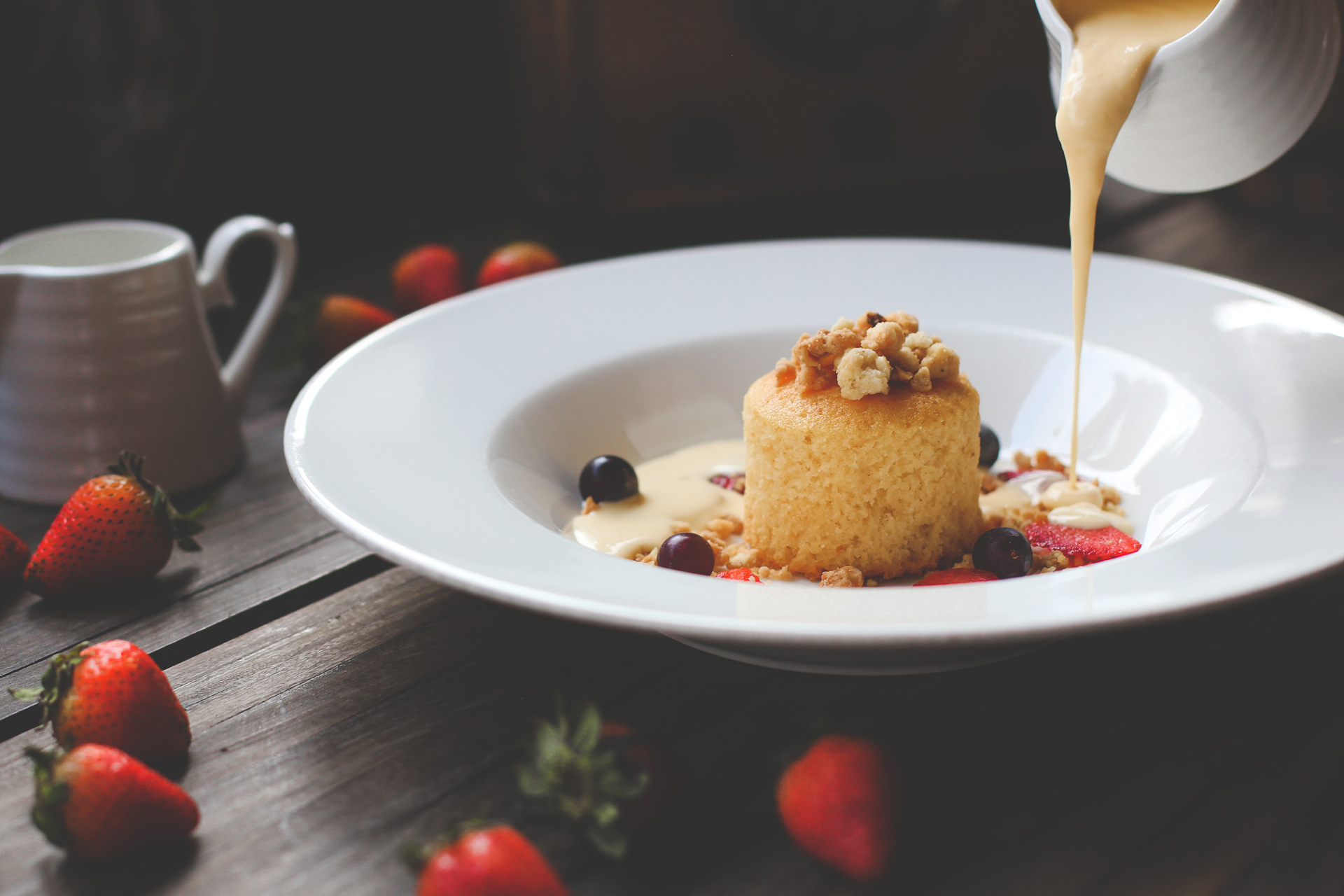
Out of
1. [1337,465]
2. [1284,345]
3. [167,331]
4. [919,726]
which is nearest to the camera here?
[919,726]

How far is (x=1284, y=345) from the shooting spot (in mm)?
1321

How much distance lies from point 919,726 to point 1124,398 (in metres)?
0.66

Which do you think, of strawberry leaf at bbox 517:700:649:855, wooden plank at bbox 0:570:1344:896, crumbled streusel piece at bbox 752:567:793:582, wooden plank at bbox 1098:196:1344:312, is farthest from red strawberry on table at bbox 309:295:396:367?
wooden plank at bbox 1098:196:1344:312

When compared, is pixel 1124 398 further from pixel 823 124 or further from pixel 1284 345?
pixel 823 124

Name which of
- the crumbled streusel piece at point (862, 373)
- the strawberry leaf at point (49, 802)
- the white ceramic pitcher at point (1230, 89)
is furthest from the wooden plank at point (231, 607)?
the white ceramic pitcher at point (1230, 89)

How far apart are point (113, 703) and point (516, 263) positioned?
1261mm

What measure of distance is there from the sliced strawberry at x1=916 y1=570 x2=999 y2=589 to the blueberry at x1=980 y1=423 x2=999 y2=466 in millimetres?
269

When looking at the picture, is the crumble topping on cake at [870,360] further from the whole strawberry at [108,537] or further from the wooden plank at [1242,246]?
the wooden plank at [1242,246]

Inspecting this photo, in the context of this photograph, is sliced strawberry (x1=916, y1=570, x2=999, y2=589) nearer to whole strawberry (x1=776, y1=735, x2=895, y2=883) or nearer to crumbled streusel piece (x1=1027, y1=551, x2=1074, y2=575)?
crumbled streusel piece (x1=1027, y1=551, x2=1074, y2=575)

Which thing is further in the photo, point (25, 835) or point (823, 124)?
point (823, 124)

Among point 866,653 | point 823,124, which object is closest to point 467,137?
point 823,124

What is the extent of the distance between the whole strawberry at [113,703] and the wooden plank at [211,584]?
145 millimetres

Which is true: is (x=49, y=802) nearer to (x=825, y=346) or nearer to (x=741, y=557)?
(x=741, y=557)

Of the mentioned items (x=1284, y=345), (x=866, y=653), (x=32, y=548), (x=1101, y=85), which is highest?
(x=1101, y=85)
